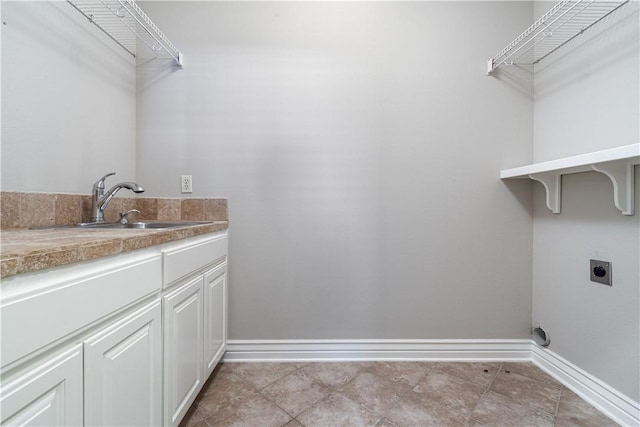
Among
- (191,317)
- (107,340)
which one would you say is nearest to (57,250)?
(107,340)

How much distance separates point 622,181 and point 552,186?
308 millimetres

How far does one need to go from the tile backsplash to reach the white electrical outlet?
64mm

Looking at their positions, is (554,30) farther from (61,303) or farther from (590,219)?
(61,303)

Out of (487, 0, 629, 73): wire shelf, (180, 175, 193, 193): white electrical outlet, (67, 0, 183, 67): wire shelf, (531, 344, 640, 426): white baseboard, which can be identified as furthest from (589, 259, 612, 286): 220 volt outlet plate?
(67, 0, 183, 67): wire shelf

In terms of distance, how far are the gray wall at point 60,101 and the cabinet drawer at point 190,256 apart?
0.68 metres

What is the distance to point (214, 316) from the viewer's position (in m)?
1.29

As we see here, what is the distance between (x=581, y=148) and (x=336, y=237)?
4.52ft

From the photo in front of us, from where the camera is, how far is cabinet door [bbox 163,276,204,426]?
896mm

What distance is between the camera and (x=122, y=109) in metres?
1.44

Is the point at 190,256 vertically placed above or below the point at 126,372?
above

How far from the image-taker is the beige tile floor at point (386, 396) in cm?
109

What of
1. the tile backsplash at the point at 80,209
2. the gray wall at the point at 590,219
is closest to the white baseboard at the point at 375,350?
the gray wall at the point at 590,219

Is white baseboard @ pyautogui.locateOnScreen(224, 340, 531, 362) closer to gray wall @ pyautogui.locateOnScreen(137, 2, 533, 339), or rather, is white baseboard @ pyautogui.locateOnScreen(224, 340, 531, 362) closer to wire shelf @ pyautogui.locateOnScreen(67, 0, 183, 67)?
gray wall @ pyautogui.locateOnScreen(137, 2, 533, 339)

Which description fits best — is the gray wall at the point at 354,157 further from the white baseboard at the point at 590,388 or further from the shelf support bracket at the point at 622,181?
the shelf support bracket at the point at 622,181
